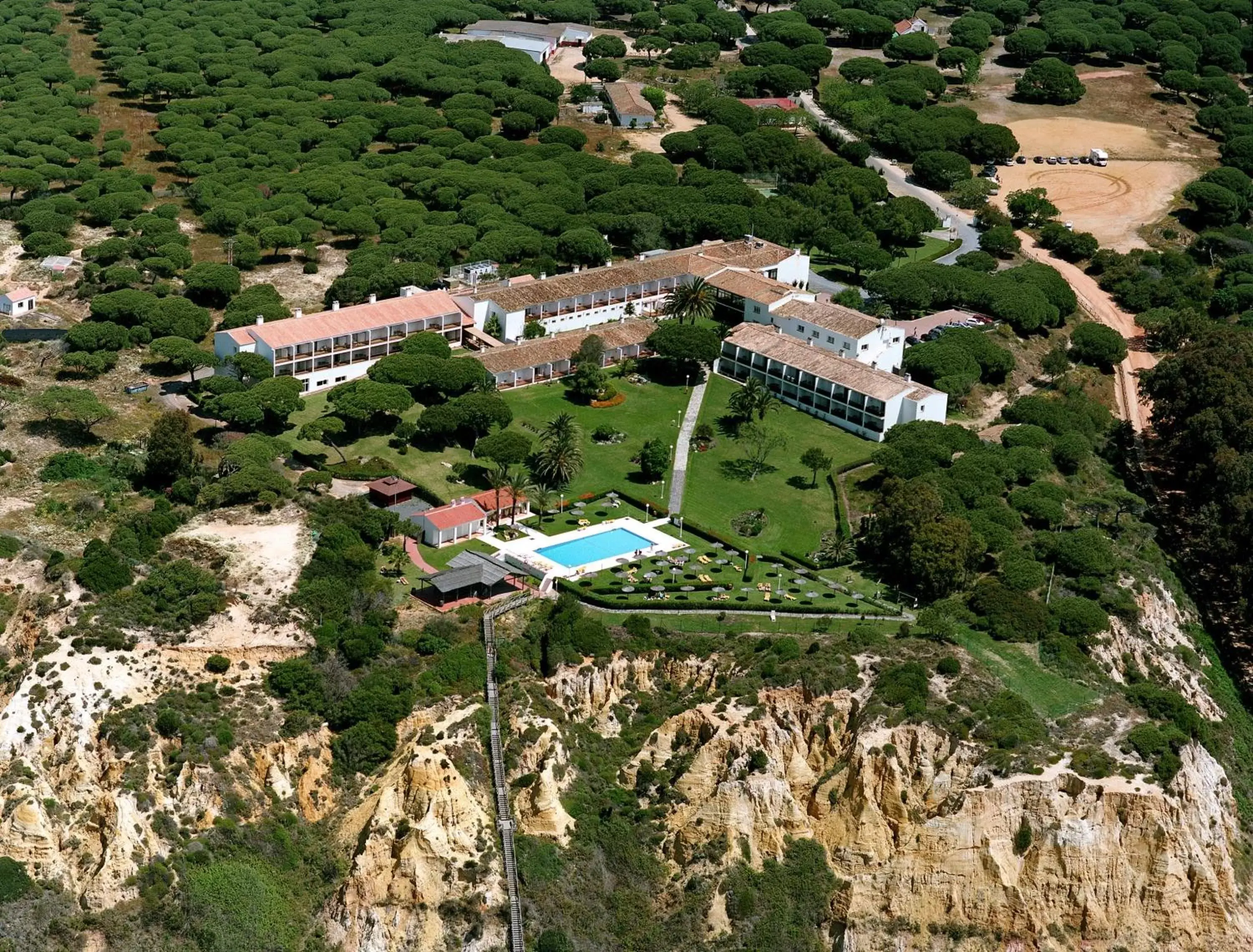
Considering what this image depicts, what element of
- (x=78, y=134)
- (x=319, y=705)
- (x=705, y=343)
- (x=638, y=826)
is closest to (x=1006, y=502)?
(x=705, y=343)

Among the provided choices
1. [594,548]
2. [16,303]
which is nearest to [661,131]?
[16,303]

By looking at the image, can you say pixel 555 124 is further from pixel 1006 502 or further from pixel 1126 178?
pixel 1006 502

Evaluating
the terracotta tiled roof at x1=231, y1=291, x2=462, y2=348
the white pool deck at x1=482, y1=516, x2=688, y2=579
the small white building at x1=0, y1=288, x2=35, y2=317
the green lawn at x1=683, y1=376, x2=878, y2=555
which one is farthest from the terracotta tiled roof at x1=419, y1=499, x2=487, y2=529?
the small white building at x1=0, y1=288, x2=35, y2=317

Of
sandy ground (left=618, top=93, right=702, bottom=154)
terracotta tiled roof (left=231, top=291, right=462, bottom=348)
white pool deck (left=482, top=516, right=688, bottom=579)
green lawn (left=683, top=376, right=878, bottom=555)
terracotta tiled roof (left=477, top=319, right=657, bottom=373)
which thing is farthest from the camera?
sandy ground (left=618, top=93, right=702, bottom=154)

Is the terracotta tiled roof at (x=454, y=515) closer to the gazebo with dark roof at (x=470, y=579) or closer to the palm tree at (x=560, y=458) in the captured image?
the gazebo with dark roof at (x=470, y=579)

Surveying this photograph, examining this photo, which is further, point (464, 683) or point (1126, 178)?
point (1126, 178)

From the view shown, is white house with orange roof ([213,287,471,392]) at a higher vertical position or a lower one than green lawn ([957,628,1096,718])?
lower

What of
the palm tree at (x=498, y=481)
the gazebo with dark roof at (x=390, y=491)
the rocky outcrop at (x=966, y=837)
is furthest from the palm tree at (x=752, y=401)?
the rocky outcrop at (x=966, y=837)

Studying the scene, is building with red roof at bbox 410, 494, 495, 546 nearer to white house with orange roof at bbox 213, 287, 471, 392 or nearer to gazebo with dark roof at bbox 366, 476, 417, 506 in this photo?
gazebo with dark roof at bbox 366, 476, 417, 506

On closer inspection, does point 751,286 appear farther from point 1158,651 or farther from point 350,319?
point 1158,651
